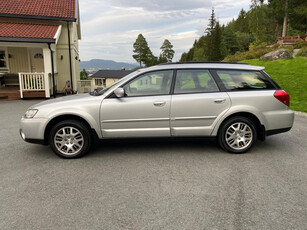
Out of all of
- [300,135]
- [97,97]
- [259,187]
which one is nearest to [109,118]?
[97,97]

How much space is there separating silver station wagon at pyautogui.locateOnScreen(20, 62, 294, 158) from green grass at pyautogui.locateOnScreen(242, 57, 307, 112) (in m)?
5.68

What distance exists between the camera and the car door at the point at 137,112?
436 centimetres

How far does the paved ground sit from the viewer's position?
2.57 metres

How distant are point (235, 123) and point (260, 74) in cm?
116

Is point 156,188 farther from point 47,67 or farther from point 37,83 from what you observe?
point 47,67

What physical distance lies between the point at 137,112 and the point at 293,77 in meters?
14.3

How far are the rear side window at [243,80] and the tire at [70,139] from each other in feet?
9.36

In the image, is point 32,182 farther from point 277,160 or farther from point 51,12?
point 51,12

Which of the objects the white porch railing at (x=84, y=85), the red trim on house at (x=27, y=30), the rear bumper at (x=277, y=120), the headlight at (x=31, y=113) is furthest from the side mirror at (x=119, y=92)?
the white porch railing at (x=84, y=85)

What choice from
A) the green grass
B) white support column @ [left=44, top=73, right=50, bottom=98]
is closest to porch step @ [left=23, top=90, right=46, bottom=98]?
white support column @ [left=44, top=73, right=50, bottom=98]

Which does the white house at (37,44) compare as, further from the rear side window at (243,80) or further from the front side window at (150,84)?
the rear side window at (243,80)

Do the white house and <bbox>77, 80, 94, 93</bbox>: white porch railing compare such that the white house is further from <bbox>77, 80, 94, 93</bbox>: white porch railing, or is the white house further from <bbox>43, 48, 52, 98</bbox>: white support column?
<bbox>77, 80, 94, 93</bbox>: white porch railing

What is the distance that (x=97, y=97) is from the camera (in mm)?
4449

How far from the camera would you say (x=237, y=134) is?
4582 mm
